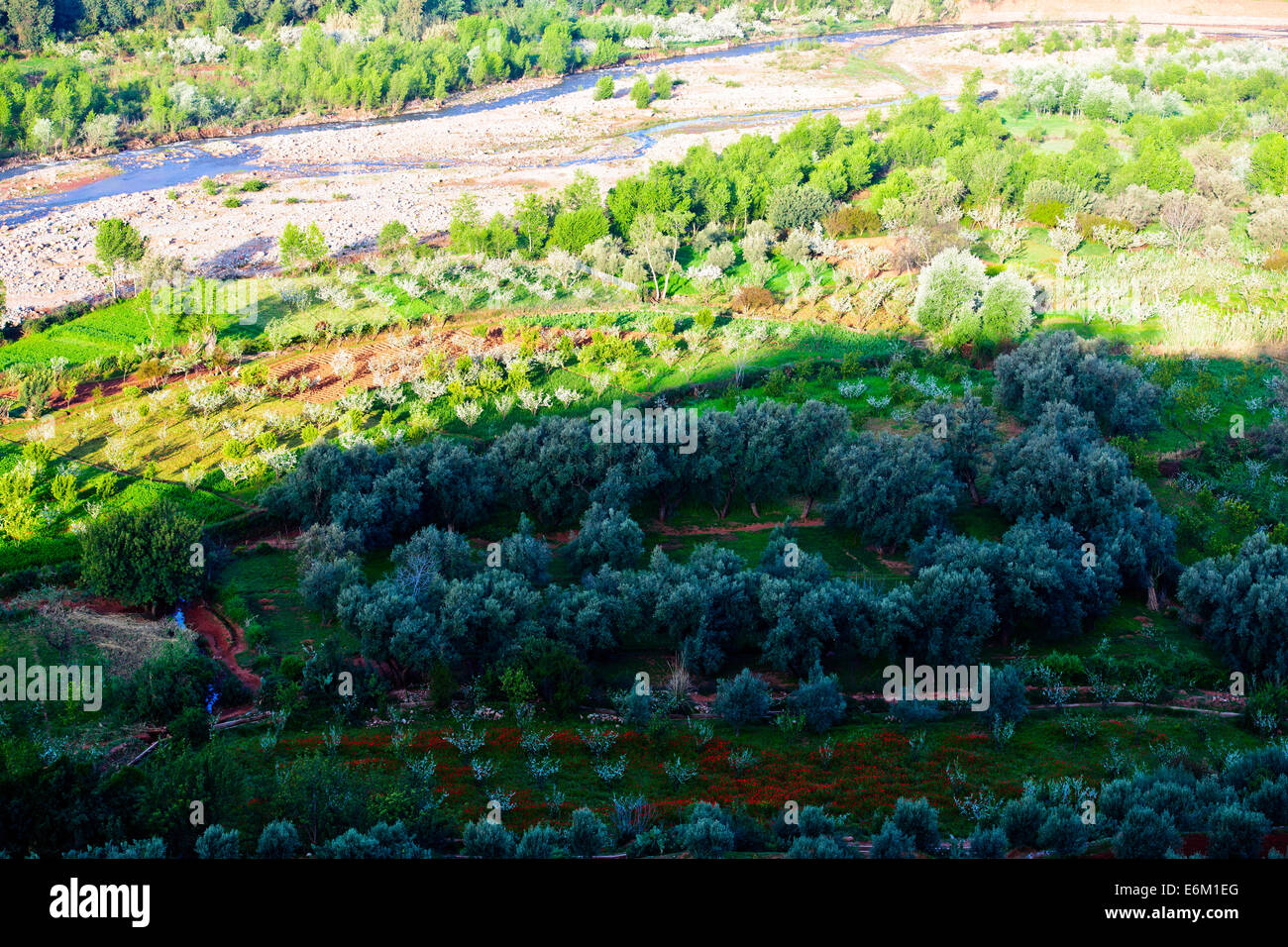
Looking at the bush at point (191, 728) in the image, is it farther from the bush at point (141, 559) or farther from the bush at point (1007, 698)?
the bush at point (1007, 698)

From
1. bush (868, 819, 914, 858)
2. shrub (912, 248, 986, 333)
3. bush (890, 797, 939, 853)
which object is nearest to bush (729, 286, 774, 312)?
shrub (912, 248, 986, 333)

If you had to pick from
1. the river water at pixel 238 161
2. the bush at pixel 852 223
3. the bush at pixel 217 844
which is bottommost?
the bush at pixel 217 844

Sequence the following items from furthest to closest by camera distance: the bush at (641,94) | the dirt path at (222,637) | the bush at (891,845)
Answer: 1. the bush at (641,94)
2. the dirt path at (222,637)
3. the bush at (891,845)

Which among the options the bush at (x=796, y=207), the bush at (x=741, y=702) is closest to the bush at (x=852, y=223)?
the bush at (x=796, y=207)

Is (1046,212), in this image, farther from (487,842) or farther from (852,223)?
(487,842)

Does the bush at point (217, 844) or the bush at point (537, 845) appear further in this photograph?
the bush at point (537, 845)

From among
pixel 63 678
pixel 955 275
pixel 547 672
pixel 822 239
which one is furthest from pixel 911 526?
pixel 822 239

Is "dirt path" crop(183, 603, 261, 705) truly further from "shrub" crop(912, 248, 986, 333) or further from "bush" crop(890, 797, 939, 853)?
"shrub" crop(912, 248, 986, 333)
